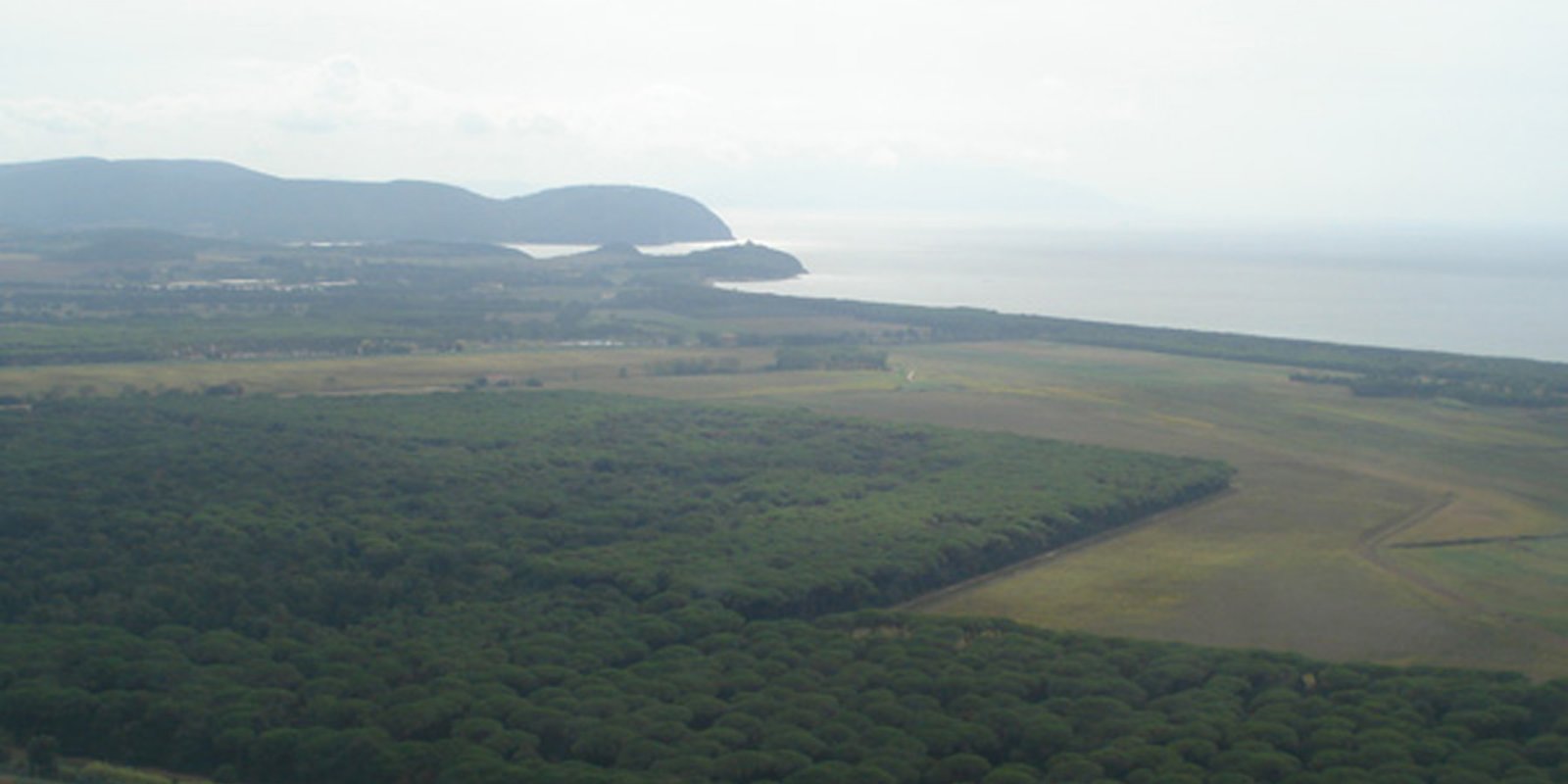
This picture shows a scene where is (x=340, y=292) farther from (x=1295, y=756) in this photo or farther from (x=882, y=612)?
(x=1295, y=756)

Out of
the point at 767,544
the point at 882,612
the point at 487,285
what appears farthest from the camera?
the point at 487,285

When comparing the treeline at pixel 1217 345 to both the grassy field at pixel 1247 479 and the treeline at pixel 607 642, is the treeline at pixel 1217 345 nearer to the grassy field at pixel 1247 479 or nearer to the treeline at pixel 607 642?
the grassy field at pixel 1247 479

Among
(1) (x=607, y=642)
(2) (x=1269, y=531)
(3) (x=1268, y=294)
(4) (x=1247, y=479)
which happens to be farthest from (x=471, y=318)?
(3) (x=1268, y=294)

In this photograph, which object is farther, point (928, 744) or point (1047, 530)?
point (1047, 530)

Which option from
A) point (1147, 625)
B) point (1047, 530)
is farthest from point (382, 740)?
point (1047, 530)

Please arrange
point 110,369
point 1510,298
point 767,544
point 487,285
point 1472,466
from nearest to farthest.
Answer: point 767,544 < point 1472,466 < point 110,369 < point 487,285 < point 1510,298

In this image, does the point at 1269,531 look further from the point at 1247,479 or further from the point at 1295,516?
the point at 1247,479

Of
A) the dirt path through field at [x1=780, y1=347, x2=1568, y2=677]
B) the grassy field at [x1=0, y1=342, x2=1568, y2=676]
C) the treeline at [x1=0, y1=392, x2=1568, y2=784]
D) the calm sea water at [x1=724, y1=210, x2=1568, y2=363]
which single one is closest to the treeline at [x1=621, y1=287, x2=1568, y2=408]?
the grassy field at [x1=0, y1=342, x2=1568, y2=676]

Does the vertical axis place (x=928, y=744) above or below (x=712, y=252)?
below

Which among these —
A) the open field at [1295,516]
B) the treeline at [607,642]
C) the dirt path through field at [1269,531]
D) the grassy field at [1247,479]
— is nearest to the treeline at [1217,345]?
the grassy field at [1247,479]
